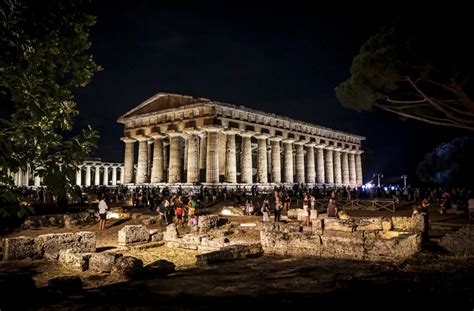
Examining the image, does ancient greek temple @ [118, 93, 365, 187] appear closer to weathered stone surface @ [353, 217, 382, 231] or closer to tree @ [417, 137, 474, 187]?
weathered stone surface @ [353, 217, 382, 231]

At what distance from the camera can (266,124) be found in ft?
140

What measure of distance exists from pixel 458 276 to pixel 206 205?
21367mm

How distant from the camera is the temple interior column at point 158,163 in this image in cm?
4134

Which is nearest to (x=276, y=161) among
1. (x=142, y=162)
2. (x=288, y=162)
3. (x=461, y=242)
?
(x=288, y=162)

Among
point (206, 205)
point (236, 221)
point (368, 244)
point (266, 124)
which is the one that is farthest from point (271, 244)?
point (266, 124)

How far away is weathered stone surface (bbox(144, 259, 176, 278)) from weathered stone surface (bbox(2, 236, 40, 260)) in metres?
4.87

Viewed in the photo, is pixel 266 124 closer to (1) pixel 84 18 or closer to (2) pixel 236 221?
(2) pixel 236 221

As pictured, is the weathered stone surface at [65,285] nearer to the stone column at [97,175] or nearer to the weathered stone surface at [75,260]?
the weathered stone surface at [75,260]

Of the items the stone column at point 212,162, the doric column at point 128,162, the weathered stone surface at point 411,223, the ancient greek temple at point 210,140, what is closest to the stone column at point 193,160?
the ancient greek temple at point 210,140

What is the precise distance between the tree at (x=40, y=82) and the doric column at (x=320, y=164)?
4931cm

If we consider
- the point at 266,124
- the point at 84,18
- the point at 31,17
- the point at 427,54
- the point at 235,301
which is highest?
the point at 266,124

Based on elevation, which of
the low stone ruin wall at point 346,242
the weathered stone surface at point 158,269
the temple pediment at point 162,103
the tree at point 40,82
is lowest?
the weathered stone surface at point 158,269

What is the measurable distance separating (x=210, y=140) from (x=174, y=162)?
601cm

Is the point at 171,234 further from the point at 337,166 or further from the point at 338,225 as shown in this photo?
the point at 337,166
